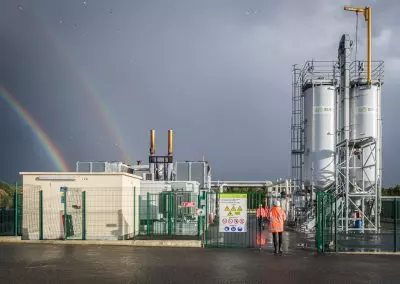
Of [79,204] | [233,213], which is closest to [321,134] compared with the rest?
[233,213]

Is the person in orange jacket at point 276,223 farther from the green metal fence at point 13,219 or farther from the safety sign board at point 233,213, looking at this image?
the green metal fence at point 13,219

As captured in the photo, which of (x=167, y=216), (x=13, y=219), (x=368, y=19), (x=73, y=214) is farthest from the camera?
(x=368, y=19)

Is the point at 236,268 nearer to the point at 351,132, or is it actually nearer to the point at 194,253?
the point at 194,253

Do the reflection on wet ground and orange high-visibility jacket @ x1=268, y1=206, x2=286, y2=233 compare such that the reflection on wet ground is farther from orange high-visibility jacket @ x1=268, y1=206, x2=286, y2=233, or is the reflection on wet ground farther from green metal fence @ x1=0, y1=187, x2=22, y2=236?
green metal fence @ x1=0, y1=187, x2=22, y2=236

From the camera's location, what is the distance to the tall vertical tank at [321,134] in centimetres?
3228

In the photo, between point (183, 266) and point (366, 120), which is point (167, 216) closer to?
point (183, 266)

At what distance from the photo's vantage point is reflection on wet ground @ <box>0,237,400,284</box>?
44.1 feet

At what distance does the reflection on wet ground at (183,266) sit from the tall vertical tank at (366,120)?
1417cm

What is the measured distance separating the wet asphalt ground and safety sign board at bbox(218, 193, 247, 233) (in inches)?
46.2

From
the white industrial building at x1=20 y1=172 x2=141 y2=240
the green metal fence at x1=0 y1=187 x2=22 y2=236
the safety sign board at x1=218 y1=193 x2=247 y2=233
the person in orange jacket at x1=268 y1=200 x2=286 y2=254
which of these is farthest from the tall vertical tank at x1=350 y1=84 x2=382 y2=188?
the green metal fence at x1=0 y1=187 x2=22 y2=236

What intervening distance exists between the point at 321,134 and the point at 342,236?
7.05m

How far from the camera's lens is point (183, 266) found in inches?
610

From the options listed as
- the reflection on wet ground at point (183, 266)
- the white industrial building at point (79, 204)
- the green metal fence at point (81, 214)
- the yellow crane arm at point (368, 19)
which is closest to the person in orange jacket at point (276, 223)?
the reflection on wet ground at point (183, 266)

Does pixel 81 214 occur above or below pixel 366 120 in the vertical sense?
below
